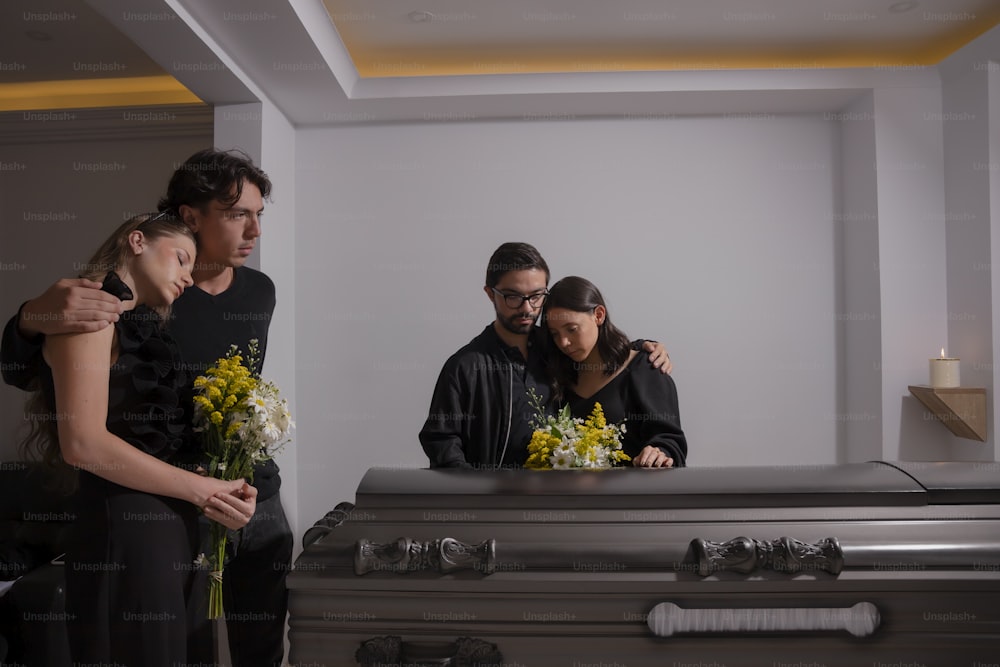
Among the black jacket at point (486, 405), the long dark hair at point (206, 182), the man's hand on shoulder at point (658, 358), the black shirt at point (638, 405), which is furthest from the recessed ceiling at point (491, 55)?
the black shirt at point (638, 405)

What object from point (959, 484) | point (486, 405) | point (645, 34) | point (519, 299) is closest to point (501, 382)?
point (486, 405)

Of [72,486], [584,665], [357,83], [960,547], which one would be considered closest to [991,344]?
[960,547]

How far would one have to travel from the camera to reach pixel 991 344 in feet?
13.6

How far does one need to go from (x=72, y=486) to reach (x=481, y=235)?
3.49m

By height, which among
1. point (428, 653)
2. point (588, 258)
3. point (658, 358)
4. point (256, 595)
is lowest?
point (256, 595)

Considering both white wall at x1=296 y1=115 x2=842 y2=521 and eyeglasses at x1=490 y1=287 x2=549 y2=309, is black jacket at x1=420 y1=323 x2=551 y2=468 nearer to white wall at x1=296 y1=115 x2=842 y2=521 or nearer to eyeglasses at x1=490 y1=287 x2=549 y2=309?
eyeglasses at x1=490 y1=287 x2=549 y2=309

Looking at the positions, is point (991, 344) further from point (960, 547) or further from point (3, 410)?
point (3, 410)

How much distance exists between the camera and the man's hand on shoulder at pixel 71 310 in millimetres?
1646

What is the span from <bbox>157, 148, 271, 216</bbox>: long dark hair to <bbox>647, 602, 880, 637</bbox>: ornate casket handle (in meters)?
2.07

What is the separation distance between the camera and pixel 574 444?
86.0 inches

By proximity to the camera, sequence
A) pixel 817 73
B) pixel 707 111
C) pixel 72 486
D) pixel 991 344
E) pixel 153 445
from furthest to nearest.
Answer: pixel 707 111
pixel 817 73
pixel 991 344
pixel 72 486
pixel 153 445

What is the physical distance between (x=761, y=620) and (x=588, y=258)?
3751 mm

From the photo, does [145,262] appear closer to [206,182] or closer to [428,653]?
[206,182]

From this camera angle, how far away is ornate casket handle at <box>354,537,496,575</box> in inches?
59.0
